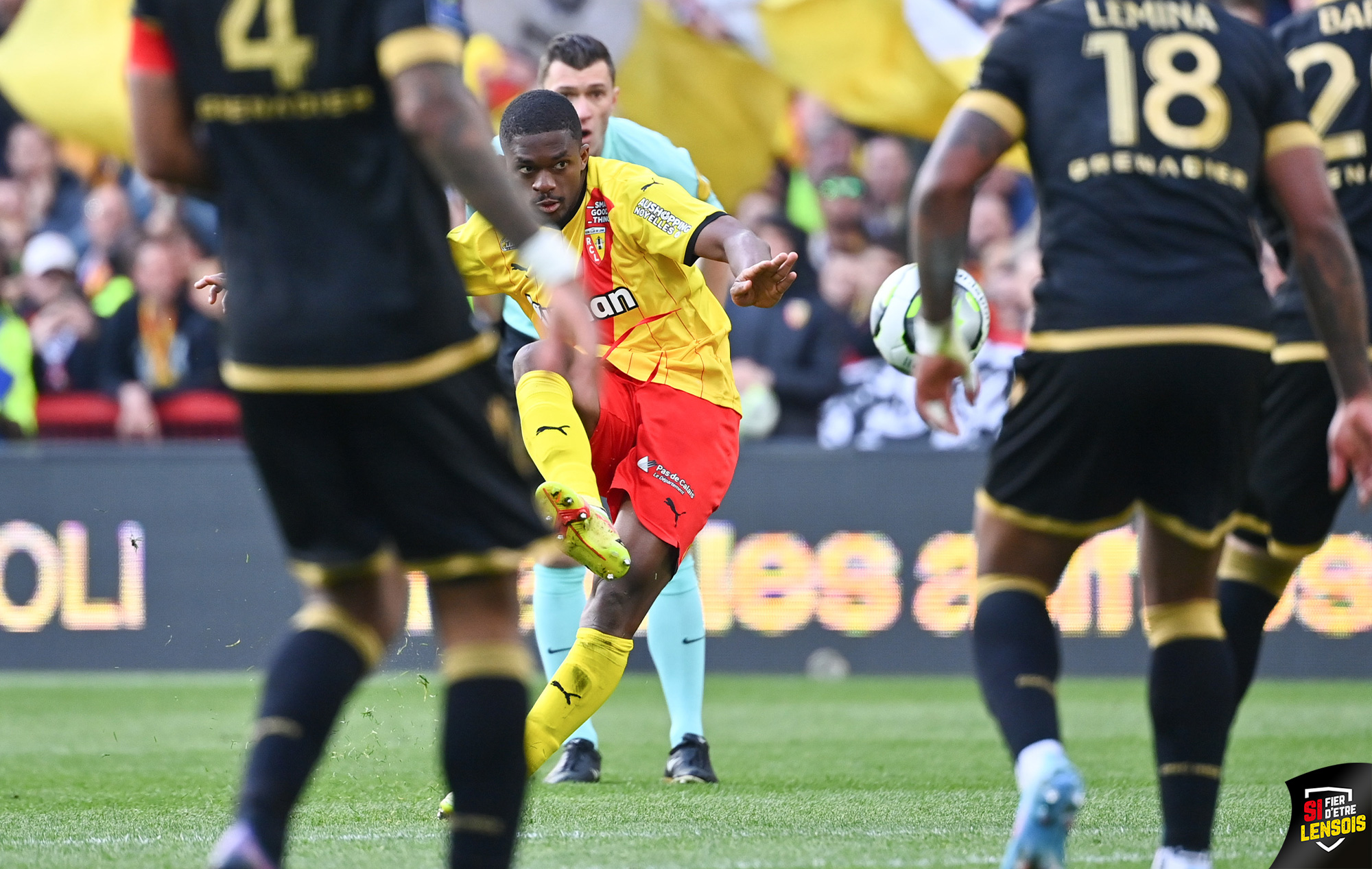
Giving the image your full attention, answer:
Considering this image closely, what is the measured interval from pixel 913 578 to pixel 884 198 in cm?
334

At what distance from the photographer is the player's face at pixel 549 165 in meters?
5.82

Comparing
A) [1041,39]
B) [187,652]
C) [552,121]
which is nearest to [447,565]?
[1041,39]

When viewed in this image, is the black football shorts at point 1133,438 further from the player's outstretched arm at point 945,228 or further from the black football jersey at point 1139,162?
the player's outstretched arm at point 945,228

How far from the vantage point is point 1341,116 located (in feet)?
18.4

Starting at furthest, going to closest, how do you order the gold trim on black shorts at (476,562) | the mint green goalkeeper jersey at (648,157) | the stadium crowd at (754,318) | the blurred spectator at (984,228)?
the blurred spectator at (984,228) → the stadium crowd at (754,318) → the mint green goalkeeper jersey at (648,157) → the gold trim on black shorts at (476,562)

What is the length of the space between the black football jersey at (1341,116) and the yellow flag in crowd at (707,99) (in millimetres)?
8294

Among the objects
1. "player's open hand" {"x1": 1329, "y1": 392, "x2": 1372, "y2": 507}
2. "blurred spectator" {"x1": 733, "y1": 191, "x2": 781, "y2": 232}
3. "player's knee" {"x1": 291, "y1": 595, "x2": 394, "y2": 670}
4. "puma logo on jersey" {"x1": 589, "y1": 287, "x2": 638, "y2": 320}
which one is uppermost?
"blurred spectator" {"x1": 733, "y1": 191, "x2": 781, "y2": 232}

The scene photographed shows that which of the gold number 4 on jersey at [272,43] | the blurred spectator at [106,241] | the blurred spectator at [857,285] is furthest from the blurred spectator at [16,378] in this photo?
the gold number 4 on jersey at [272,43]

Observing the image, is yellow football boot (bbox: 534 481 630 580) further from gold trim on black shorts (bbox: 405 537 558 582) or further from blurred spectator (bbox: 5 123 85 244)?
blurred spectator (bbox: 5 123 85 244)

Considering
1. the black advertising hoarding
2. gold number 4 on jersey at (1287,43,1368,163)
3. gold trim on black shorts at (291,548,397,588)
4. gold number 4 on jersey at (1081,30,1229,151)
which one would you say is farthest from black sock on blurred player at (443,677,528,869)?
the black advertising hoarding

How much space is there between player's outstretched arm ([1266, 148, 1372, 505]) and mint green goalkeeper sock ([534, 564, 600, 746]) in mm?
3341

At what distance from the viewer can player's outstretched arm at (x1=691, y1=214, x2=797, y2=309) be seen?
5008 millimetres

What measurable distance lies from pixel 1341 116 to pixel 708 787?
3.00 m

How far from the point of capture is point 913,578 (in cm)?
1177
